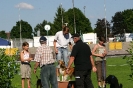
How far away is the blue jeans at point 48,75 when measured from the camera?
36.2ft

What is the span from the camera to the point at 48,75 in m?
11.1

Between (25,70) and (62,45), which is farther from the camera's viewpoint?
(62,45)

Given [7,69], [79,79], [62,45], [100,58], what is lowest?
[79,79]

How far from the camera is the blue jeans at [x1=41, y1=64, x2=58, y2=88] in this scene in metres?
11.0

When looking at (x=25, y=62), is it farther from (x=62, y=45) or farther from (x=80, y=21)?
(x=80, y=21)

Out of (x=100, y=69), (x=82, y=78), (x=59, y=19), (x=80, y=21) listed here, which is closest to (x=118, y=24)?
(x=80, y=21)

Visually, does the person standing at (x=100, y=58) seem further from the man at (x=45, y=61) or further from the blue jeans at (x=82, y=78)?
the man at (x=45, y=61)

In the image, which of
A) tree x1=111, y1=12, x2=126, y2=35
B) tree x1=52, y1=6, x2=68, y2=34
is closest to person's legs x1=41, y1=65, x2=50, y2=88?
tree x1=52, y1=6, x2=68, y2=34

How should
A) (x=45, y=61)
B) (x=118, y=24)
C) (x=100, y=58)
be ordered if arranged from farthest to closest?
(x=118, y=24) → (x=100, y=58) → (x=45, y=61)

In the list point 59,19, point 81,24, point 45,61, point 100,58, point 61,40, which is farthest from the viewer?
point 81,24

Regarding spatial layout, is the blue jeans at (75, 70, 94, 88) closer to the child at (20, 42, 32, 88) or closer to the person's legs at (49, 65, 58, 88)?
the person's legs at (49, 65, 58, 88)

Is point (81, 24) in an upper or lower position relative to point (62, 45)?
upper

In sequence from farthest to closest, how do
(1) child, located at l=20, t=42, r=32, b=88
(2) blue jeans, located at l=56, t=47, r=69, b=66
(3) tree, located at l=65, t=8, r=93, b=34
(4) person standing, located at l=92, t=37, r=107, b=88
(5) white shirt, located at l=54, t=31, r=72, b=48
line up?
(3) tree, located at l=65, t=8, r=93, b=34, (2) blue jeans, located at l=56, t=47, r=69, b=66, (5) white shirt, located at l=54, t=31, r=72, b=48, (1) child, located at l=20, t=42, r=32, b=88, (4) person standing, located at l=92, t=37, r=107, b=88

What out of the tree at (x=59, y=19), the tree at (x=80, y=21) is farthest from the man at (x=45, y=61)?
the tree at (x=80, y=21)
